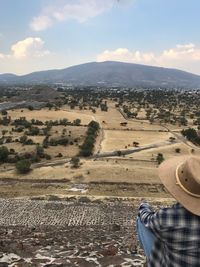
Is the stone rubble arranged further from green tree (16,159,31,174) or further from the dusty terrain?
green tree (16,159,31,174)

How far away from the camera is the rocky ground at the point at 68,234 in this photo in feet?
38.1

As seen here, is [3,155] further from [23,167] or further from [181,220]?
[181,220]

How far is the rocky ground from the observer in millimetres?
11625

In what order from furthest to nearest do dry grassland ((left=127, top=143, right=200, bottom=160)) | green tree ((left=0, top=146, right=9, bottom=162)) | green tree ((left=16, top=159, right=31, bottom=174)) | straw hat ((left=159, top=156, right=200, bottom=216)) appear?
1. dry grassland ((left=127, top=143, right=200, bottom=160))
2. green tree ((left=0, top=146, right=9, bottom=162))
3. green tree ((left=16, top=159, right=31, bottom=174))
4. straw hat ((left=159, top=156, right=200, bottom=216))

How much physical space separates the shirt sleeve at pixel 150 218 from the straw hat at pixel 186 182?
24 cm

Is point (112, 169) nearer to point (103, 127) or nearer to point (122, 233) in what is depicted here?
point (122, 233)

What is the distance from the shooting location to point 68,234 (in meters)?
16.0

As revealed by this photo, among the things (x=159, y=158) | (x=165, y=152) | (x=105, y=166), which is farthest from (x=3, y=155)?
(x=165, y=152)

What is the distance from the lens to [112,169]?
35344mm

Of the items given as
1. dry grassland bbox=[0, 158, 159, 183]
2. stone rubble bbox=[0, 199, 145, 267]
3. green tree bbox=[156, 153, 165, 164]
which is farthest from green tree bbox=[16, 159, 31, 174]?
stone rubble bbox=[0, 199, 145, 267]

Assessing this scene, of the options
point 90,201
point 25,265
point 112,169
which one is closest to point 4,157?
point 112,169

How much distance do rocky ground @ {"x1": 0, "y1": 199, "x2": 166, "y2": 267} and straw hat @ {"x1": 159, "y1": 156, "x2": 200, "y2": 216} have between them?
776cm

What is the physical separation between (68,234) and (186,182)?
42.2ft

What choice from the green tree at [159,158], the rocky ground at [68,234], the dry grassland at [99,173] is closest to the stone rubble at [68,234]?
the rocky ground at [68,234]
